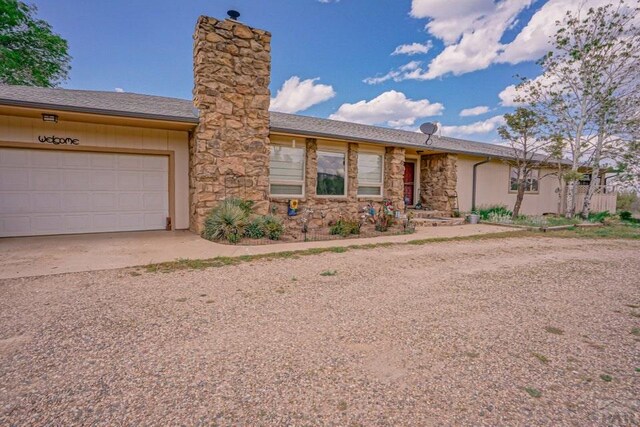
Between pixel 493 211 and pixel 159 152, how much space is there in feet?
42.5

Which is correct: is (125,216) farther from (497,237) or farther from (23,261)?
(497,237)

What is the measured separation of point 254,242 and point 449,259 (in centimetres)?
405

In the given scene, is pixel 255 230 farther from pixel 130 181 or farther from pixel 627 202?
pixel 627 202

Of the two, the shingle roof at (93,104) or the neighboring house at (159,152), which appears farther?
the neighboring house at (159,152)

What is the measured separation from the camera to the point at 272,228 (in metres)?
7.75

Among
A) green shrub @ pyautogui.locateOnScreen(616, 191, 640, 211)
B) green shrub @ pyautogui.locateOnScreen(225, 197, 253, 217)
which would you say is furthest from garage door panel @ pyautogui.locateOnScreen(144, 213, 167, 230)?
green shrub @ pyautogui.locateOnScreen(616, 191, 640, 211)

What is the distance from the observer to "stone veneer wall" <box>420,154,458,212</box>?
12.7 m

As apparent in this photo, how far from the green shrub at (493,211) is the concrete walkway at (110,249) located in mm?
6392

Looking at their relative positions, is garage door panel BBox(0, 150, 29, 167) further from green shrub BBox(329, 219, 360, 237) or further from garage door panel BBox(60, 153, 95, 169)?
green shrub BBox(329, 219, 360, 237)

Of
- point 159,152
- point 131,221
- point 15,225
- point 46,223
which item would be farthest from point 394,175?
point 15,225

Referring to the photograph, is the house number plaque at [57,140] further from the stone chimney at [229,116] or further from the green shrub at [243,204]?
the green shrub at [243,204]

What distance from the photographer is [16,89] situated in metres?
A: 7.44

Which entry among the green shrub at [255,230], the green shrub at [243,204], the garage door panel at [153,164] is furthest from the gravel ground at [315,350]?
the garage door panel at [153,164]

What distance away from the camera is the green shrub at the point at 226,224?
23.8 feet
